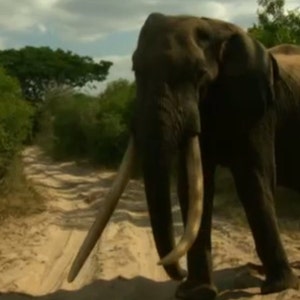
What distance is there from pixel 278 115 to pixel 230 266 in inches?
120

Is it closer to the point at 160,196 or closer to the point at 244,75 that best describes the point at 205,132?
the point at 244,75

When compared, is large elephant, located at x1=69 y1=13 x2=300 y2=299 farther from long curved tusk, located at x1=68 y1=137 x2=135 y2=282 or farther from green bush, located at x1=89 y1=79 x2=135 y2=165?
green bush, located at x1=89 y1=79 x2=135 y2=165

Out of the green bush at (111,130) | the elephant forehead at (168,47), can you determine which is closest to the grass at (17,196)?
the elephant forehead at (168,47)

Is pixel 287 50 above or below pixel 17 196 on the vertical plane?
above

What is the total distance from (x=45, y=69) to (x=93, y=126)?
25.2 m

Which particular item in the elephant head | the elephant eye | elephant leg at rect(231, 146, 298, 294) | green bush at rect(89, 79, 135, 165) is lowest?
green bush at rect(89, 79, 135, 165)

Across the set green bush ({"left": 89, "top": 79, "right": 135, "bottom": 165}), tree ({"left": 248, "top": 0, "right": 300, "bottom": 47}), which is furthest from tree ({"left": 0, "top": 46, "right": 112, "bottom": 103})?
tree ({"left": 248, "top": 0, "right": 300, "bottom": 47})

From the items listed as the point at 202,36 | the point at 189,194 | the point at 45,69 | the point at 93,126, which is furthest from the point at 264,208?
the point at 45,69

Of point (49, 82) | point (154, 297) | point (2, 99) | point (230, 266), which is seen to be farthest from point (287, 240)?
point (49, 82)

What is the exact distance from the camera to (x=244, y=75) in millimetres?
7344

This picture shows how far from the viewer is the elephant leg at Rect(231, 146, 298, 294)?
7.57m

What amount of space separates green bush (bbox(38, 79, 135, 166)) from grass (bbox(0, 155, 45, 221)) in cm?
887

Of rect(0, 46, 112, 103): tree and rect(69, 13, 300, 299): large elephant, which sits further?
rect(0, 46, 112, 103): tree

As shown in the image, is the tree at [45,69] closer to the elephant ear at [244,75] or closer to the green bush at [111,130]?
the green bush at [111,130]
